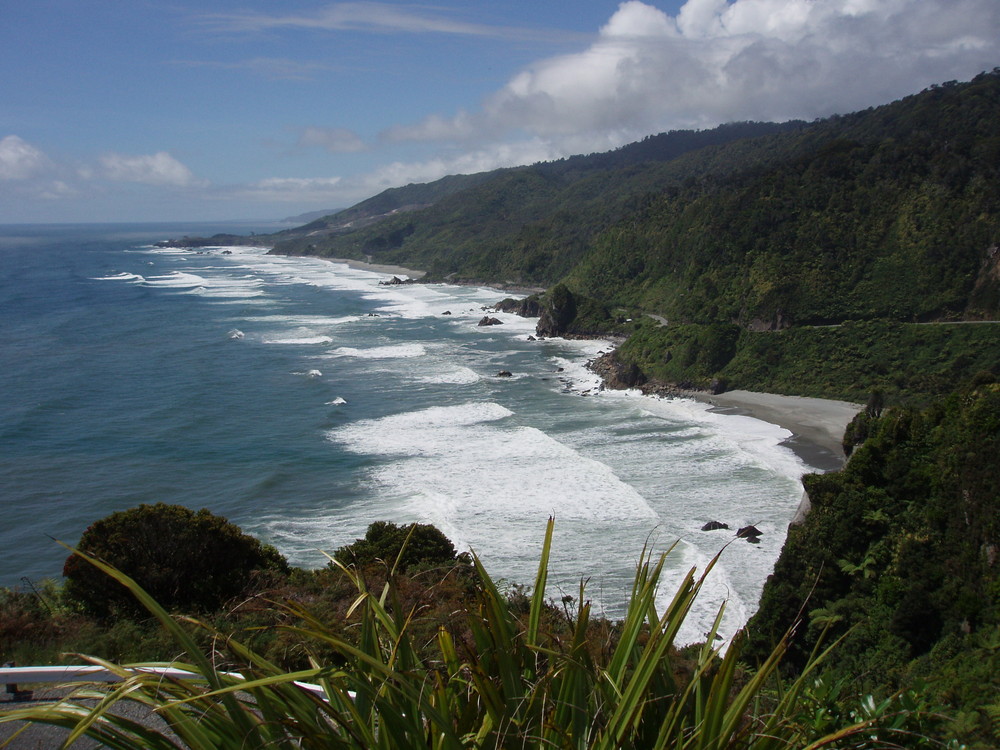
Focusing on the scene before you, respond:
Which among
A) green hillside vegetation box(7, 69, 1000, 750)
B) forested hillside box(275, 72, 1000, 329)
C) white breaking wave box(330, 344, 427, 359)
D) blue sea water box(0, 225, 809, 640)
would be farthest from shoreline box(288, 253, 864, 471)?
white breaking wave box(330, 344, 427, 359)

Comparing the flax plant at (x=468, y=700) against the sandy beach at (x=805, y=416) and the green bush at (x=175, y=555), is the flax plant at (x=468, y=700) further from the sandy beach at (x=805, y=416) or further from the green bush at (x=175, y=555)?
the sandy beach at (x=805, y=416)

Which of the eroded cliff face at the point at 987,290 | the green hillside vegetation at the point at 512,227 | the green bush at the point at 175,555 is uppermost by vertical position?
the green hillside vegetation at the point at 512,227

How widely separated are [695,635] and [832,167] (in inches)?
2172

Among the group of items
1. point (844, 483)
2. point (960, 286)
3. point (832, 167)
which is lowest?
point (844, 483)

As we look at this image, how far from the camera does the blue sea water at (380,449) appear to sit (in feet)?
79.9

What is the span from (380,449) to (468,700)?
101ft

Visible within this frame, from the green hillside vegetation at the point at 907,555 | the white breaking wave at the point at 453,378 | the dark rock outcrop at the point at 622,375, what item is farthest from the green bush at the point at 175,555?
the dark rock outcrop at the point at 622,375

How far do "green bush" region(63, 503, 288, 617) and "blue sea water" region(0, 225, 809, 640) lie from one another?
23.4 ft

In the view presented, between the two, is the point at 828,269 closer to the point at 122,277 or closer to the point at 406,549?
the point at 406,549

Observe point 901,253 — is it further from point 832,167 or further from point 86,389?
point 86,389

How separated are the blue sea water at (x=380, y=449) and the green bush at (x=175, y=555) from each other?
7.12m

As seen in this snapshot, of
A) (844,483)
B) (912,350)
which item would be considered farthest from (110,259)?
(844,483)

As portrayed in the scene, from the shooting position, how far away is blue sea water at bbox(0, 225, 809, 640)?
24.3 metres

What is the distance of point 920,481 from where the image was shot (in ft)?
70.8
